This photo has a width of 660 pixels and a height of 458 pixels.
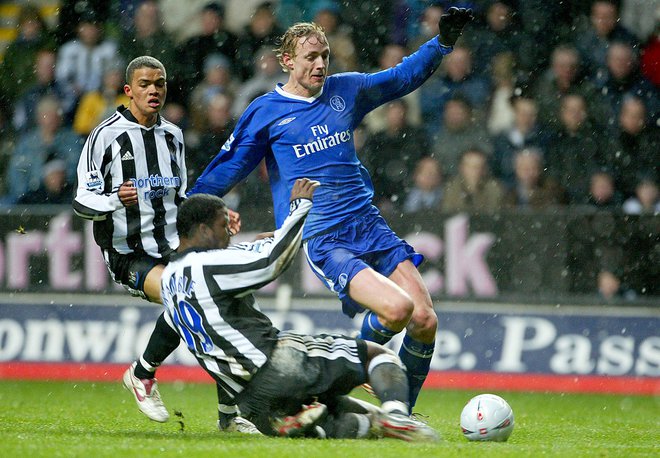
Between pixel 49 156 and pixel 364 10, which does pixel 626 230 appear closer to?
pixel 364 10

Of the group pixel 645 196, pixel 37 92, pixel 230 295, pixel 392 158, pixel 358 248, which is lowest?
pixel 230 295

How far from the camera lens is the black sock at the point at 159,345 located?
657 cm

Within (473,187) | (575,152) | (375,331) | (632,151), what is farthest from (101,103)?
(375,331)

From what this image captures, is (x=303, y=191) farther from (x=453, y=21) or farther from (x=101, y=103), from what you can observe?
(x=101, y=103)

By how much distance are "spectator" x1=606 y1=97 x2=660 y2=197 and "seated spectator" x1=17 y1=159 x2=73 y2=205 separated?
5114mm

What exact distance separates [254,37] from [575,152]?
133 inches

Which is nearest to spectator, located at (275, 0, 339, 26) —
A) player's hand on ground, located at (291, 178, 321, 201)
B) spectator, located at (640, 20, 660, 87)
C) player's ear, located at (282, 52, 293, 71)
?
spectator, located at (640, 20, 660, 87)

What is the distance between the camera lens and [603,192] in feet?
34.0

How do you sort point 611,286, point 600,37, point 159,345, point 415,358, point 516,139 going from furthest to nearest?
point 600,37 < point 516,139 < point 611,286 < point 415,358 < point 159,345

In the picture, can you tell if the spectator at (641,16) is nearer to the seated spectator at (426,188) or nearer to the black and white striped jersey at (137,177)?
the seated spectator at (426,188)

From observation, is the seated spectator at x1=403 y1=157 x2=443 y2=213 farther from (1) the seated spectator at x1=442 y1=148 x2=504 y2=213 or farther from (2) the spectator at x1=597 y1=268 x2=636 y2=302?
(2) the spectator at x1=597 y1=268 x2=636 y2=302

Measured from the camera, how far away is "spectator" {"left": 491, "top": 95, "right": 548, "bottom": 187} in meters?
10.6

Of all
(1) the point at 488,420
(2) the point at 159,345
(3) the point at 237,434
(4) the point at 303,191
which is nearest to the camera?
(4) the point at 303,191

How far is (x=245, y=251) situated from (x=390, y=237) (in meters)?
1.52
